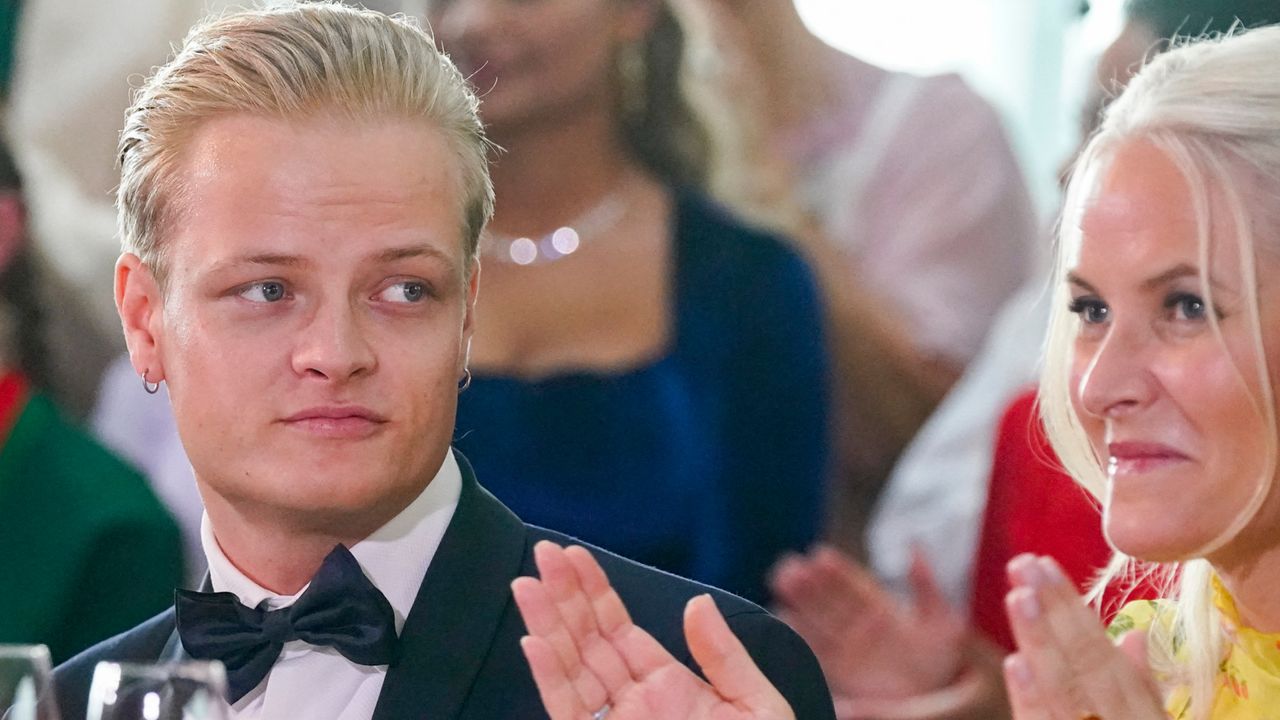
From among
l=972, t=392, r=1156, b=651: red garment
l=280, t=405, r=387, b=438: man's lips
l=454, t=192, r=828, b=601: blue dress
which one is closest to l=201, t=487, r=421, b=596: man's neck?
l=280, t=405, r=387, b=438: man's lips

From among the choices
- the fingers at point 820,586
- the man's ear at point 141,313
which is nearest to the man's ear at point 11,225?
the fingers at point 820,586

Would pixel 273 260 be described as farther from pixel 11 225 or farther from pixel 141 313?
pixel 11 225

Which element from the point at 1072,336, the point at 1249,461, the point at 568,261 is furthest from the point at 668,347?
the point at 1249,461

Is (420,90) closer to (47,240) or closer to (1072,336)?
(1072,336)

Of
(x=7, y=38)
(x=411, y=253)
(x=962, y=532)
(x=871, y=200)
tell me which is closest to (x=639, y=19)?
(x=871, y=200)

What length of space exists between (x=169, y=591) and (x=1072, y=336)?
2.11 metres

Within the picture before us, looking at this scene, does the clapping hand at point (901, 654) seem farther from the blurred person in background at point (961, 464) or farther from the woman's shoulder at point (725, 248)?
the woman's shoulder at point (725, 248)

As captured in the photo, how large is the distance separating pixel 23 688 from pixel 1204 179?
1223 mm

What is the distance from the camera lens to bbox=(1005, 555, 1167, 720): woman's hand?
56.6 inches

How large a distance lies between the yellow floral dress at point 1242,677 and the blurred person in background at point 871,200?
1593mm

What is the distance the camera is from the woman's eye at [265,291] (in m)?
1.81

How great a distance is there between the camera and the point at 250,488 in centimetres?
182

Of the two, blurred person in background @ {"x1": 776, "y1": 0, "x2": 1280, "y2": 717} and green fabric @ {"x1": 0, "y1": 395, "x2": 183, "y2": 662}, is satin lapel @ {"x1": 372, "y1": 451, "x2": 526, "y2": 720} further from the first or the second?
green fabric @ {"x1": 0, "y1": 395, "x2": 183, "y2": 662}

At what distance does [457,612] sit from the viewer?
1.89 metres
